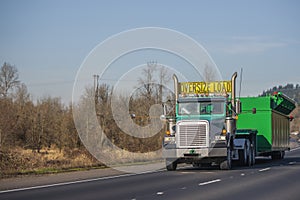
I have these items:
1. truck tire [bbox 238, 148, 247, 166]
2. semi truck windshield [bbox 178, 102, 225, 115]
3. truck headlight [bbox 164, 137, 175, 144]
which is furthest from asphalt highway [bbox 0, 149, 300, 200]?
truck tire [bbox 238, 148, 247, 166]

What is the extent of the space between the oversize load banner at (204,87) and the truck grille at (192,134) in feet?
8.64

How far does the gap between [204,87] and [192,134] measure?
3174 millimetres

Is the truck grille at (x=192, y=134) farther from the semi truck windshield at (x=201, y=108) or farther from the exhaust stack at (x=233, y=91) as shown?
the exhaust stack at (x=233, y=91)

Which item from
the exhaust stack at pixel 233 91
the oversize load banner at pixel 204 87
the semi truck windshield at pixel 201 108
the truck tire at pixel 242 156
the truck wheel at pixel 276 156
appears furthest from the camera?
the truck wheel at pixel 276 156

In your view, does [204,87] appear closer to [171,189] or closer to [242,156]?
[242,156]

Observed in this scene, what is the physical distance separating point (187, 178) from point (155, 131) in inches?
580

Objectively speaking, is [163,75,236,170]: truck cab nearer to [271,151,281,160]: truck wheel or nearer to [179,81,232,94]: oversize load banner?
[179,81,232,94]: oversize load banner

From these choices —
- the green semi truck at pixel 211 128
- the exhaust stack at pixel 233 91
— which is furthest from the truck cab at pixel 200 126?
the exhaust stack at pixel 233 91

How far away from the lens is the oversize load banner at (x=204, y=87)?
77.0ft

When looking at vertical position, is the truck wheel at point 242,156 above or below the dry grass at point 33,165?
above

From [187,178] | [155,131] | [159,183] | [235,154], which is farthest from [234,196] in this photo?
[155,131]

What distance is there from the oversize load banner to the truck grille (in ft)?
Answer: 8.64

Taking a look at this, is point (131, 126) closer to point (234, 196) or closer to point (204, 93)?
point (204, 93)

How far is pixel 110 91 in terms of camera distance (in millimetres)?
35344
